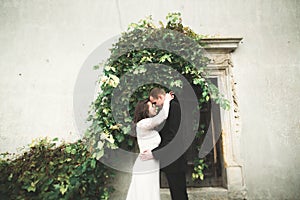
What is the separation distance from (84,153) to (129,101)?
0.85 metres

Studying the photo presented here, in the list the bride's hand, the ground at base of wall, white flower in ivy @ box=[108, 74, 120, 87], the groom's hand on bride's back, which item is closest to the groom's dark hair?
the bride's hand

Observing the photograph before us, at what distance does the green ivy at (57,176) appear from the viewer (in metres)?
2.69

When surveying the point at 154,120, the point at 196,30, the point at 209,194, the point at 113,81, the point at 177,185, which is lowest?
the point at 209,194

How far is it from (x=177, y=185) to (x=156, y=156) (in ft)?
1.20

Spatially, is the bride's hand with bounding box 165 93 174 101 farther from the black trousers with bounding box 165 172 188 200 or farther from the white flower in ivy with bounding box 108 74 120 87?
the black trousers with bounding box 165 172 188 200

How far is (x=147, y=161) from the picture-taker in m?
2.48

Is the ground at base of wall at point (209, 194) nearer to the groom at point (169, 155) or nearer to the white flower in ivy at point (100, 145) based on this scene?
the groom at point (169, 155)

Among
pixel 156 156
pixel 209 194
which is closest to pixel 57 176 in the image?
pixel 156 156

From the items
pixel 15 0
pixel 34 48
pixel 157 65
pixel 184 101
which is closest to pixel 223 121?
pixel 184 101

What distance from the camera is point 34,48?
3.59 metres

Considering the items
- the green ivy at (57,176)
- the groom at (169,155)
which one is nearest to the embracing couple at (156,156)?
the groom at (169,155)

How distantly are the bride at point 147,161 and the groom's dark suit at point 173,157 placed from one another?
0.08 metres

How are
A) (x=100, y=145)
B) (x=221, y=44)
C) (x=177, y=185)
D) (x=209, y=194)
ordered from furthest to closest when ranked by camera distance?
(x=221, y=44)
(x=209, y=194)
(x=100, y=145)
(x=177, y=185)

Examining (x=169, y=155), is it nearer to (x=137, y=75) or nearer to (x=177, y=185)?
(x=177, y=185)
